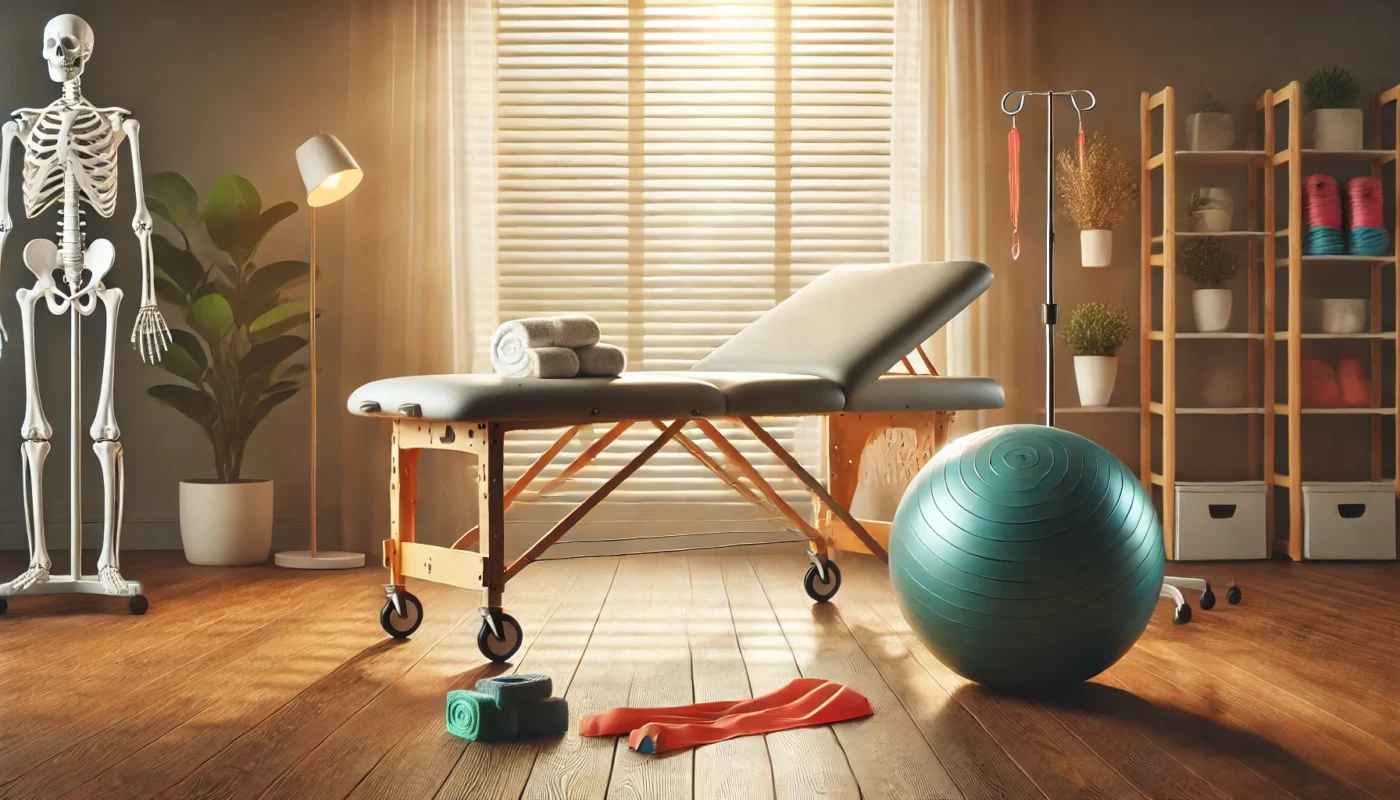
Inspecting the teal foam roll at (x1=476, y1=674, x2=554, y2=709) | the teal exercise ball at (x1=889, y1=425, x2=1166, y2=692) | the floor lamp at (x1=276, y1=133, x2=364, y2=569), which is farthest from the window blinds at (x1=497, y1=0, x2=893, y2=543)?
the teal foam roll at (x1=476, y1=674, x2=554, y2=709)

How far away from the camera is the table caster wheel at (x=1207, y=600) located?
111 inches

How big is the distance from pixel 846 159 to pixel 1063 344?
3.09 ft

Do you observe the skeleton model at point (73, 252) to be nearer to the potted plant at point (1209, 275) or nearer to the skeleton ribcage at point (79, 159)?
the skeleton ribcage at point (79, 159)

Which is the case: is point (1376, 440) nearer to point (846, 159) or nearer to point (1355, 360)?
point (1355, 360)

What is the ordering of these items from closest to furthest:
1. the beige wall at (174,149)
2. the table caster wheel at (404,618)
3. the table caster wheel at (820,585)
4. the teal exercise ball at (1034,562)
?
the teal exercise ball at (1034,562), the table caster wheel at (404,618), the table caster wheel at (820,585), the beige wall at (174,149)

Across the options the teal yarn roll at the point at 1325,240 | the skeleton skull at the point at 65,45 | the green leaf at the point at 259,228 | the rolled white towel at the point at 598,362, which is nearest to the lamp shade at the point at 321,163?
the green leaf at the point at 259,228

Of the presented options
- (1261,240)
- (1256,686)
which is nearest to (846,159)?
(1261,240)

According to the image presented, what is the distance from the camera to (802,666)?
7.62ft

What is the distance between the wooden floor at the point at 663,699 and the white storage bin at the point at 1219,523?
1.57 ft

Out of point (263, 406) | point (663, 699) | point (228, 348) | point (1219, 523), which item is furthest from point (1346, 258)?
point (228, 348)

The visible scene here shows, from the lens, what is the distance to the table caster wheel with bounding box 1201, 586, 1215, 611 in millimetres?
2814

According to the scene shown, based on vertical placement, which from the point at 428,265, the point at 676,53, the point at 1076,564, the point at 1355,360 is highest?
the point at 676,53

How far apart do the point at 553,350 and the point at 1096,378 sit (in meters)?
2.01

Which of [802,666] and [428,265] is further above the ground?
[428,265]
